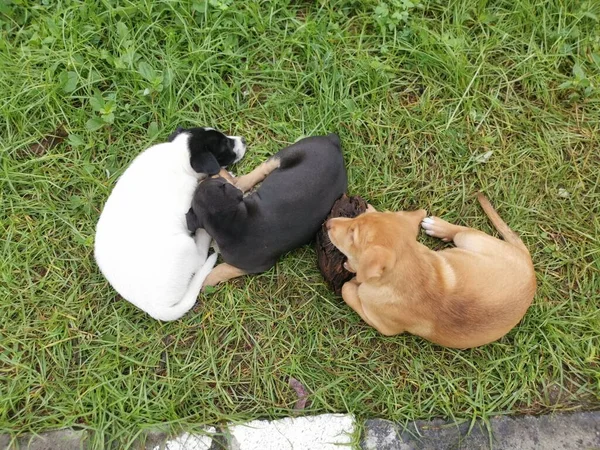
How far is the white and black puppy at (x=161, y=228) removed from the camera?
3.49 meters

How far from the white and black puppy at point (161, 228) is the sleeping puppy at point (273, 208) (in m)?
0.19

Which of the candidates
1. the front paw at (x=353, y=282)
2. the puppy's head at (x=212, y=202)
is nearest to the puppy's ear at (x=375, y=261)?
the front paw at (x=353, y=282)

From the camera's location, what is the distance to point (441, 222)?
4.07 m

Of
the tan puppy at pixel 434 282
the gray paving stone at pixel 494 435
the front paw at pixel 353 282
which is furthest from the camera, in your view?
the front paw at pixel 353 282

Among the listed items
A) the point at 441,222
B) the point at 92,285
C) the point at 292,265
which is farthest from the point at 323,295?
the point at 92,285

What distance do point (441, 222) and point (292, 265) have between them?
1334 mm

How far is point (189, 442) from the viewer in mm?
3701

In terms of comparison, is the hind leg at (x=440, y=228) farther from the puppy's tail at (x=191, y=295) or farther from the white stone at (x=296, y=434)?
the puppy's tail at (x=191, y=295)

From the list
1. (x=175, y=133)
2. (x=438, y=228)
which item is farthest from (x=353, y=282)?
(x=175, y=133)

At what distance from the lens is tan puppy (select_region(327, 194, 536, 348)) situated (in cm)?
331

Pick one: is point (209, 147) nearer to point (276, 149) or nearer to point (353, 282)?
point (276, 149)

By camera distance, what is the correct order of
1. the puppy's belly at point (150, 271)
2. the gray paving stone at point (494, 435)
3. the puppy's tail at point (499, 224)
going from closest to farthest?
the puppy's belly at point (150, 271) < the gray paving stone at point (494, 435) < the puppy's tail at point (499, 224)

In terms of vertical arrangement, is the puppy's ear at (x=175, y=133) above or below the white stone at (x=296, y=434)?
above

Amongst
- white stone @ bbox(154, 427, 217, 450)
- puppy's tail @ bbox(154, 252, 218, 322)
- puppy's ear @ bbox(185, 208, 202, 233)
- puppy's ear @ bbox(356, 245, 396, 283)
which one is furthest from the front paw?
white stone @ bbox(154, 427, 217, 450)
